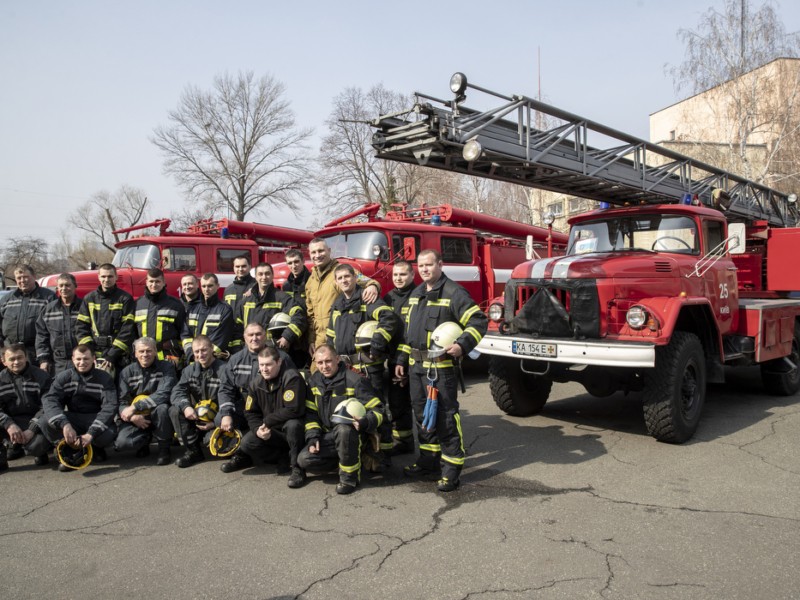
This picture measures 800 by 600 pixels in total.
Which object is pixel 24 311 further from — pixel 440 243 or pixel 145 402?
pixel 440 243

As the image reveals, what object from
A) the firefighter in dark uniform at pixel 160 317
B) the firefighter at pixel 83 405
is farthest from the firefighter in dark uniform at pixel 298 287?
the firefighter at pixel 83 405

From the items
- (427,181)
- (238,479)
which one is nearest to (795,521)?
(238,479)

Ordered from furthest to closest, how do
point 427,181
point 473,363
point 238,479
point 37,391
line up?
point 427,181
point 473,363
point 37,391
point 238,479

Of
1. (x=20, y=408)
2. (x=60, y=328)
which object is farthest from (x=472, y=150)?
(x=20, y=408)

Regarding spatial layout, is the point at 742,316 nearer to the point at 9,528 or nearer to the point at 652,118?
the point at 9,528

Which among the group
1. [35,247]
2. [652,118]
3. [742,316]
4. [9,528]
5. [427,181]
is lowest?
[9,528]

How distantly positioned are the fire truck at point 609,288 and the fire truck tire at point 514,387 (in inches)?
0.6

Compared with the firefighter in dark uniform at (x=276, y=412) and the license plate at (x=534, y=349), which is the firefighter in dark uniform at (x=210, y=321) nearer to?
the firefighter in dark uniform at (x=276, y=412)

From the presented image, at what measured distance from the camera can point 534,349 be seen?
5.42m

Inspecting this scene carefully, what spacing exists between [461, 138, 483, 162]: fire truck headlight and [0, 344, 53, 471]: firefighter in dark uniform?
4514 mm

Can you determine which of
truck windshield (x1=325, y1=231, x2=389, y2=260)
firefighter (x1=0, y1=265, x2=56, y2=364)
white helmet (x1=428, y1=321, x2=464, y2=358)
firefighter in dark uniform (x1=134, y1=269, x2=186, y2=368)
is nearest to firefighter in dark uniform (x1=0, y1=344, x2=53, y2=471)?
firefighter in dark uniform (x1=134, y1=269, x2=186, y2=368)

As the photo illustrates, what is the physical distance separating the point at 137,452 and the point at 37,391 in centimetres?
107

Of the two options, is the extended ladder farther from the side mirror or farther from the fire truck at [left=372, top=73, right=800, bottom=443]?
the side mirror

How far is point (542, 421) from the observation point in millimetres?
6422
